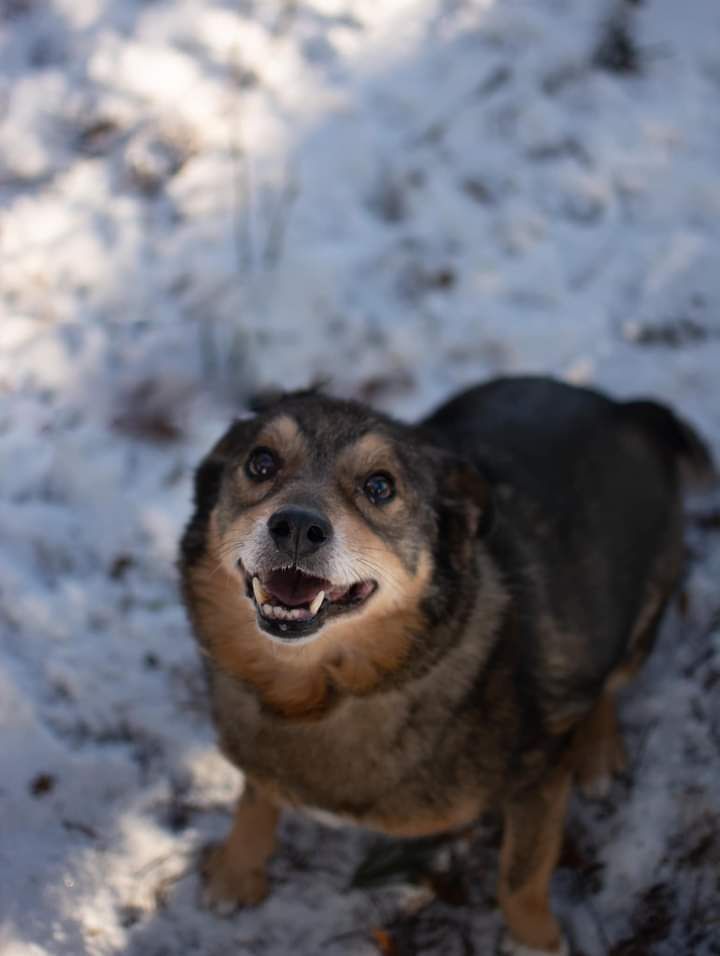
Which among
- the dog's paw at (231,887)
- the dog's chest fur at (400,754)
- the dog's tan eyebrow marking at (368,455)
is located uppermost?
the dog's tan eyebrow marking at (368,455)

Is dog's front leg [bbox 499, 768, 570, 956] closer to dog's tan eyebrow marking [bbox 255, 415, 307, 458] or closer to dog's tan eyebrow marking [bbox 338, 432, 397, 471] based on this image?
dog's tan eyebrow marking [bbox 338, 432, 397, 471]

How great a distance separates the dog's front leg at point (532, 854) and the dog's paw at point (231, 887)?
2.75 feet

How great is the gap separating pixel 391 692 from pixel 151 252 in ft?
9.41

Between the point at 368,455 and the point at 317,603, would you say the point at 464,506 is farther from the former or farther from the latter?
the point at 317,603

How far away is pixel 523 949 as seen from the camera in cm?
316

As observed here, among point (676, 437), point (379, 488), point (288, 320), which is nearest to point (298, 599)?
point (379, 488)

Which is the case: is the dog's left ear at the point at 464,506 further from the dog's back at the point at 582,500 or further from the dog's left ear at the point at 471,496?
the dog's back at the point at 582,500

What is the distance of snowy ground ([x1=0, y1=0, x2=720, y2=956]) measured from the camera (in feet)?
10.7

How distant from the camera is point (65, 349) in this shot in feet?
14.6

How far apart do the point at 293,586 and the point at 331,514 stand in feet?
0.79

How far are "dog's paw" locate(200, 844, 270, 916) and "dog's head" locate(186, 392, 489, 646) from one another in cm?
110

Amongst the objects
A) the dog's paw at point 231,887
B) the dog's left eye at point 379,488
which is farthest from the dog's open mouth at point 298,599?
the dog's paw at point 231,887

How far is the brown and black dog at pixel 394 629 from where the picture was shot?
8.75ft

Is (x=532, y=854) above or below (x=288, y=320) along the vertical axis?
below
